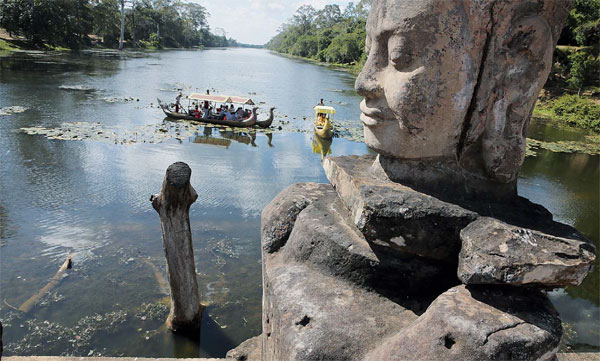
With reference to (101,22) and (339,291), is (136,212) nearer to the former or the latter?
(339,291)

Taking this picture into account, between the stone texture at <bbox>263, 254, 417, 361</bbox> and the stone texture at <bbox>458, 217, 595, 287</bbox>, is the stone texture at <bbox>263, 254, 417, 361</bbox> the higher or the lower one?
the lower one

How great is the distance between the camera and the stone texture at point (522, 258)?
1.84 meters

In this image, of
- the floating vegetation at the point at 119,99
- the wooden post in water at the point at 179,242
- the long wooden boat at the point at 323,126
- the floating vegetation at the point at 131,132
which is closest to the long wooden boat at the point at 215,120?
the floating vegetation at the point at 131,132

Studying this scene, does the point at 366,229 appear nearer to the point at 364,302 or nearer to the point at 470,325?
the point at 364,302

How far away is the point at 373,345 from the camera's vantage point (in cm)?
206

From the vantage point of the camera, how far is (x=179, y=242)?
5.18 m

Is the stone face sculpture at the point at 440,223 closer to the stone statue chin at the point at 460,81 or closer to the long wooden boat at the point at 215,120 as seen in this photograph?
the stone statue chin at the point at 460,81

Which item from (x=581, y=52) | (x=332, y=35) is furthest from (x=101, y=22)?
(x=581, y=52)

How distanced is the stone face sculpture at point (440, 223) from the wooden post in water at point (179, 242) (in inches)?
99.9

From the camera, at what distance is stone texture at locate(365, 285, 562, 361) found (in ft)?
5.82

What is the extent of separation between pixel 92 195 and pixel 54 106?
35.5 feet

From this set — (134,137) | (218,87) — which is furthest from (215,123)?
(218,87)

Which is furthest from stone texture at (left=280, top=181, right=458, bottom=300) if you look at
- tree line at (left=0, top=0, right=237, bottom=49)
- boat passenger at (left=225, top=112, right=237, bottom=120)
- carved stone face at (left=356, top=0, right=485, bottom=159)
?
tree line at (left=0, top=0, right=237, bottom=49)

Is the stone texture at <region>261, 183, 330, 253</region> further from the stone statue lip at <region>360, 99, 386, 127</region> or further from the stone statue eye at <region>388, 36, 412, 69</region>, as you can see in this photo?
the stone statue eye at <region>388, 36, 412, 69</region>
